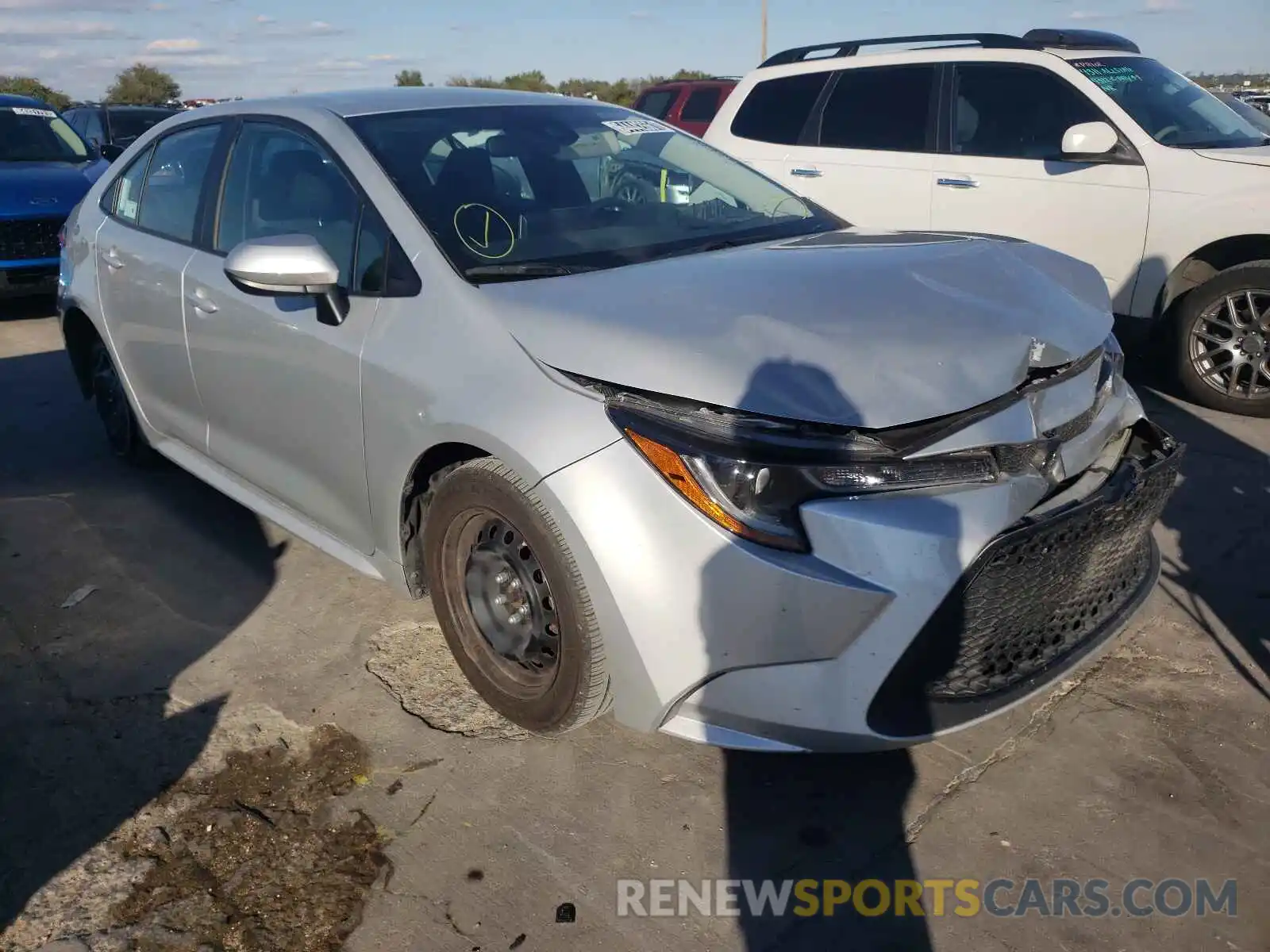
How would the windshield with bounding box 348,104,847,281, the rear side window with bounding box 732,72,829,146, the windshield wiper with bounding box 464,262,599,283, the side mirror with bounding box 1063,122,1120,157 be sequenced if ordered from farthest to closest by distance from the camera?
1. the rear side window with bounding box 732,72,829,146
2. the side mirror with bounding box 1063,122,1120,157
3. the windshield with bounding box 348,104,847,281
4. the windshield wiper with bounding box 464,262,599,283

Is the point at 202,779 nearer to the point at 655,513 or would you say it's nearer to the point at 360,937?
the point at 360,937

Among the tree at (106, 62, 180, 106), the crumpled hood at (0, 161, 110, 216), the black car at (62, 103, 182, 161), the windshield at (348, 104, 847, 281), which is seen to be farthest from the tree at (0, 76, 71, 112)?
the windshield at (348, 104, 847, 281)

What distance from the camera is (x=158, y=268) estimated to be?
405 centimetres

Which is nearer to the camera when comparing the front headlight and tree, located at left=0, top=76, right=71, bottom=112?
the front headlight

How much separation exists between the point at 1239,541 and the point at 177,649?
12.5 feet

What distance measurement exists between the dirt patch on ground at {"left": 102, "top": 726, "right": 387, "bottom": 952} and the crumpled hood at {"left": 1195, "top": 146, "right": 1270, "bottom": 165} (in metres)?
5.06

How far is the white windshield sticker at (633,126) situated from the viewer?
3.81 m

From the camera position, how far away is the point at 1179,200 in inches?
215

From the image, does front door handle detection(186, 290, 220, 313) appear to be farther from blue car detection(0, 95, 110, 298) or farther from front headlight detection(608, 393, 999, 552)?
blue car detection(0, 95, 110, 298)

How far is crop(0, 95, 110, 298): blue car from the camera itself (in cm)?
832

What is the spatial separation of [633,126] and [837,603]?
2.35 m

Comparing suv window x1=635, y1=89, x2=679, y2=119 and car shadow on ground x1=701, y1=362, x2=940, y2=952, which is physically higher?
suv window x1=635, y1=89, x2=679, y2=119

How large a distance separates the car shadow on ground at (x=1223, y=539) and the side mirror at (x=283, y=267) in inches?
116

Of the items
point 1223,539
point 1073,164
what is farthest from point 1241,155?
point 1223,539
